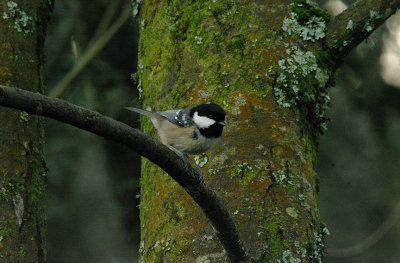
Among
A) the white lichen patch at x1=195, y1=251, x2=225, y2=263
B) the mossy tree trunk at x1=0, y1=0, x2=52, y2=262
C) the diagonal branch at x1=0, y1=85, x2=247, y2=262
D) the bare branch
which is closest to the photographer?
the diagonal branch at x1=0, y1=85, x2=247, y2=262

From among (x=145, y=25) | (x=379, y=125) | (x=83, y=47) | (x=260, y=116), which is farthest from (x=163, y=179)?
(x=379, y=125)

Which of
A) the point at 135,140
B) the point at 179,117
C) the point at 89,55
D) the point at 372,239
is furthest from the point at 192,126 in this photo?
the point at 372,239

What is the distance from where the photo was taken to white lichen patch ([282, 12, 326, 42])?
2.86m

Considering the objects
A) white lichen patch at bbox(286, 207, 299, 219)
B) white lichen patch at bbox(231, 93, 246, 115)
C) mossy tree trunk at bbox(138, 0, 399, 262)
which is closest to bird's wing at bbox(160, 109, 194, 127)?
mossy tree trunk at bbox(138, 0, 399, 262)

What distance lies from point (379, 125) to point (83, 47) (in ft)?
9.17

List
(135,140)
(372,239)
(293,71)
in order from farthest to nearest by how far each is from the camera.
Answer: (372,239) < (293,71) < (135,140)

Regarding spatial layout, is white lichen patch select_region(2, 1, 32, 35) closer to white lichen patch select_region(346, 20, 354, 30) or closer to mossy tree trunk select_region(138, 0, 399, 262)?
mossy tree trunk select_region(138, 0, 399, 262)

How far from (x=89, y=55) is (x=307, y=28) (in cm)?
211

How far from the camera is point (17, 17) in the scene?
2.86 metres

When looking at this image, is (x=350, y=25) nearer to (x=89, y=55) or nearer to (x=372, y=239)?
(x=89, y=55)

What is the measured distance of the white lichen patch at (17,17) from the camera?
2.82m

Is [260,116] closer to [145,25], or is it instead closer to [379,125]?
[145,25]

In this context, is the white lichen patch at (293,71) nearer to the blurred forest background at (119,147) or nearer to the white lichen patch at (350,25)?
the white lichen patch at (350,25)

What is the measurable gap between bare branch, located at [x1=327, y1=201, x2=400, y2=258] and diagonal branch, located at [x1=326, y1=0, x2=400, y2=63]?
234 centimetres
